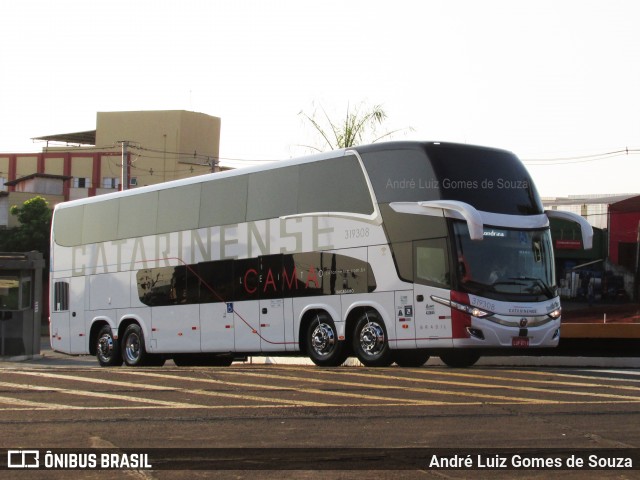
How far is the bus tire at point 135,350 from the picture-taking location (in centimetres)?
2578

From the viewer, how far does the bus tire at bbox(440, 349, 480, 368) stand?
834 inches

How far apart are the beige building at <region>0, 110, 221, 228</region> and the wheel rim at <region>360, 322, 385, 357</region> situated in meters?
75.7

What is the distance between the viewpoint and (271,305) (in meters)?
22.1

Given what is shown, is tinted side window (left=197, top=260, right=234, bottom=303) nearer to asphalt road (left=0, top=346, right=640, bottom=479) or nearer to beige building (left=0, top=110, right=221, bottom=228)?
asphalt road (left=0, top=346, right=640, bottom=479)

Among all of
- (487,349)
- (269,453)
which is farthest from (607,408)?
(487,349)

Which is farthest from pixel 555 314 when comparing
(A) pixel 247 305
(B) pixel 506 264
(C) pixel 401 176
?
(A) pixel 247 305

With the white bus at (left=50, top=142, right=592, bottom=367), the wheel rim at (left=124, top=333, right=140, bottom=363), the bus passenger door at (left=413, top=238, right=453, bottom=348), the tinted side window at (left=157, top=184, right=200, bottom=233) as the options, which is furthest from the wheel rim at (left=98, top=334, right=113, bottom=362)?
the bus passenger door at (left=413, top=238, right=453, bottom=348)

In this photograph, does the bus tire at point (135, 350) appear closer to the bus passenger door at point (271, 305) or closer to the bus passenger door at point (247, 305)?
the bus passenger door at point (247, 305)

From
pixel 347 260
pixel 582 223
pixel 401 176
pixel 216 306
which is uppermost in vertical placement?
pixel 401 176

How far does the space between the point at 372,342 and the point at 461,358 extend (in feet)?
8.15

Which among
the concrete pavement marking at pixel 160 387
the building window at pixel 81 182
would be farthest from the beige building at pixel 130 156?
the concrete pavement marking at pixel 160 387

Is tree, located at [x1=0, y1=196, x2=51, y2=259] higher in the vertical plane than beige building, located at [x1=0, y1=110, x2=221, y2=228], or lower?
lower

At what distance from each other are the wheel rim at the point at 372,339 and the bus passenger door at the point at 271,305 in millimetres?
2271

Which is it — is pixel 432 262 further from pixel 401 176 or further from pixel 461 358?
pixel 461 358
